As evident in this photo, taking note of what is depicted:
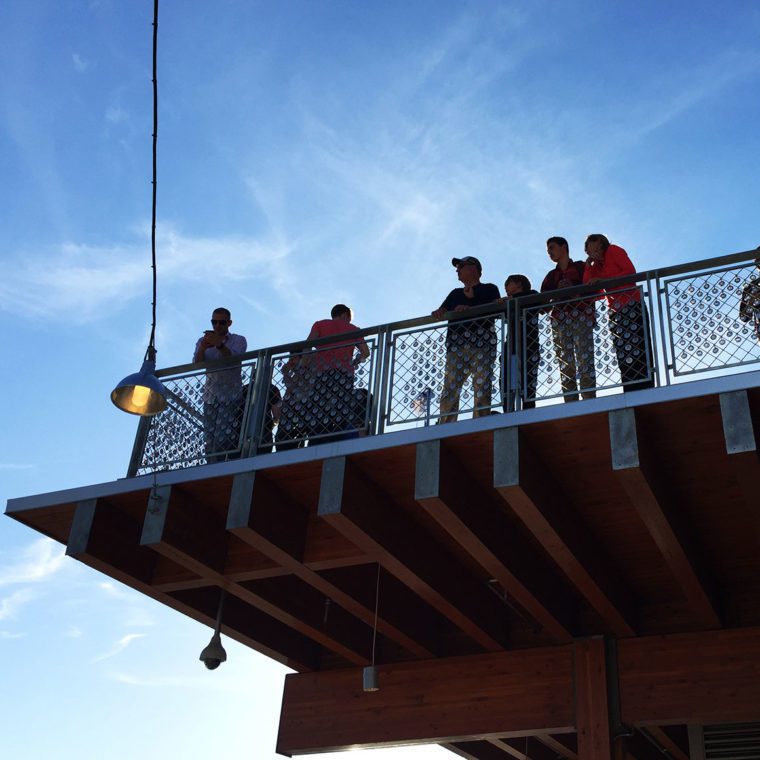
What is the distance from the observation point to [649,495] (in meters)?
6.95

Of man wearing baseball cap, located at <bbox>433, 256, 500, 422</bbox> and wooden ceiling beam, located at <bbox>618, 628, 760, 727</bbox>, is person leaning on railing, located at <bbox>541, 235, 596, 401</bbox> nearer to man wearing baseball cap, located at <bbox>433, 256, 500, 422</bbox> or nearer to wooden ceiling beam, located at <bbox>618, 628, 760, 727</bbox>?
man wearing baseball cap, located at <bbox>433, 256, 500, 422</bbox>

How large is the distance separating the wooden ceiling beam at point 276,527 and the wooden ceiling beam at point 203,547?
54cm

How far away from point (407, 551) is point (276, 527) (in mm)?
1030

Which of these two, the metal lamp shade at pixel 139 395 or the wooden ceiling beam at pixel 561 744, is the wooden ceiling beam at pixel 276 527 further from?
the wooden ceiling beam at pixel 561 744

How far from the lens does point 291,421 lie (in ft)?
27.5

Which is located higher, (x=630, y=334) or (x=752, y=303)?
(x=752, y=303)

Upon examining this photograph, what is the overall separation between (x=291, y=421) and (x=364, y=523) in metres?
1.16

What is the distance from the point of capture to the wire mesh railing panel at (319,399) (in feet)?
26.6

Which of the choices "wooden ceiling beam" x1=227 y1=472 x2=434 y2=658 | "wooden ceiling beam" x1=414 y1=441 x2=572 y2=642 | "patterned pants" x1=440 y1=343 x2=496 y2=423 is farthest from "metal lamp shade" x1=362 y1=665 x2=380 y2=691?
"patterned pants" x1=440 y1=343 x2=496 y2=423

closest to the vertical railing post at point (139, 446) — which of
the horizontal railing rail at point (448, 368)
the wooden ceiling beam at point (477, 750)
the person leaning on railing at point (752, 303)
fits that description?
the horizontal railing rail at point (448, 368)

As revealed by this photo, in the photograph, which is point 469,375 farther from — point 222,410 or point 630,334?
point 222,410

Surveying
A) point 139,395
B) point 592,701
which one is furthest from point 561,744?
point 139,395

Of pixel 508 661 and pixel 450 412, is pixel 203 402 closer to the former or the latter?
pixel 450 412

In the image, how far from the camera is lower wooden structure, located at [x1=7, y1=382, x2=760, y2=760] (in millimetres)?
7199
